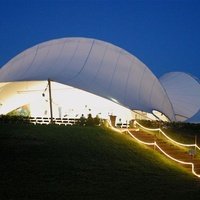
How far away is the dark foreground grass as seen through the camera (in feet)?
40.3

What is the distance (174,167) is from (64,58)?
14.9m

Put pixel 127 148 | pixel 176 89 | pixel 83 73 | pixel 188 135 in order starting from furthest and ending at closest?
pixel 176 89, pixel 83 73, pixel 188 135, pixel 127 148

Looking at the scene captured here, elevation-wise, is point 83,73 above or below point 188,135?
above

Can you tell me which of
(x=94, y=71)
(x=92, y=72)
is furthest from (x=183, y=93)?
(x=92, y=72)

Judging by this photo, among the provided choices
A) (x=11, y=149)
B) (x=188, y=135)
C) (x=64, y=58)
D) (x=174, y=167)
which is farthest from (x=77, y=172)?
(x=64, y=58)

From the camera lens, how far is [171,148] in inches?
794

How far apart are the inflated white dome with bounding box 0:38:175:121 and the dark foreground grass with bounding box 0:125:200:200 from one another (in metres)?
8.21

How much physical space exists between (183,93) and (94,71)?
59.5 ft

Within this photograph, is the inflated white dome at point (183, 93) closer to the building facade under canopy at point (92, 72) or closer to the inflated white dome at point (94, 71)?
the building facade under canopy at point (92, 72)

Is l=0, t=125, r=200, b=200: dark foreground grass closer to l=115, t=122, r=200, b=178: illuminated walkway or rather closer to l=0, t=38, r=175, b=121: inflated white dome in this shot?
l=115, t=122, r=200, b=178: illuminated walkway

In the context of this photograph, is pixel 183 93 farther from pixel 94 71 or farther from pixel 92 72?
pixel 92 72

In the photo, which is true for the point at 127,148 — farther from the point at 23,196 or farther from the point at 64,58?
the point at 64,58

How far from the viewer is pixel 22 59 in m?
32.0

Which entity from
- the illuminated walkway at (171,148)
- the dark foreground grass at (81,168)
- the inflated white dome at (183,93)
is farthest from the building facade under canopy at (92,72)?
the inflated white dome at (183,93)
